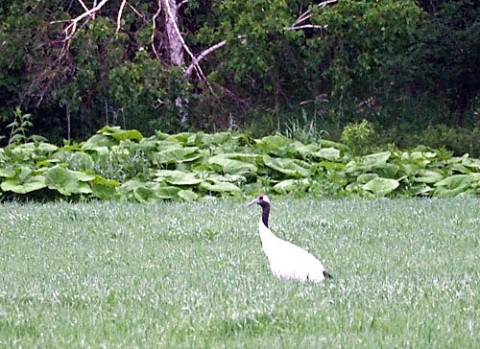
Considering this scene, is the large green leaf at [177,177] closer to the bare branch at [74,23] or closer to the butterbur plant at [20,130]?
the butterbur plant at [20,130]

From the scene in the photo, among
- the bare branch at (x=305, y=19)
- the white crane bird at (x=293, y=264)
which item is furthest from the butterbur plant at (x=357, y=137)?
the white crane bird at (x=293, y=264)

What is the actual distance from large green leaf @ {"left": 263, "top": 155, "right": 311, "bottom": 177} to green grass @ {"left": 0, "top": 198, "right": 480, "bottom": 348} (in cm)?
216

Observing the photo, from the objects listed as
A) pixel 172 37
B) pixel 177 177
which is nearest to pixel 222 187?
pixel 177 177

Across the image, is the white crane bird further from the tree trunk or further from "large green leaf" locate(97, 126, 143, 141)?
the tree trunk

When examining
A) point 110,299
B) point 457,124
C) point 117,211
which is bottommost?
point 457,124

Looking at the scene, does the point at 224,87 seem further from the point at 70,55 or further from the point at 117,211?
the point at 117,211

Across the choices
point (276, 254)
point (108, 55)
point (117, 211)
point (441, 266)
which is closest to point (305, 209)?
point (117, 211)

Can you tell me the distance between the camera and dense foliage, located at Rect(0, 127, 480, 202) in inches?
533

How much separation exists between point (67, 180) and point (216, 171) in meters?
2.17

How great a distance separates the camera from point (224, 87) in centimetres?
2145

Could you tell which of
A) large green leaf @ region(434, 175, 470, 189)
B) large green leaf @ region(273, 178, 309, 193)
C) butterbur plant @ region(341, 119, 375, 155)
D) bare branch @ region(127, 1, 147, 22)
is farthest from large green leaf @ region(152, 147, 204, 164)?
bare branch @ region(127, 1, 147, 22)

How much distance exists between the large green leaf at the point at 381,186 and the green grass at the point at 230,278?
1.25m

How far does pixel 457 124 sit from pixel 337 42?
3931 mm

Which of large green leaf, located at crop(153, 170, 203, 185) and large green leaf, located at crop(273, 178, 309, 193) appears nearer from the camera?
large green leaf, located at crop(153, 170, 203, 185)
